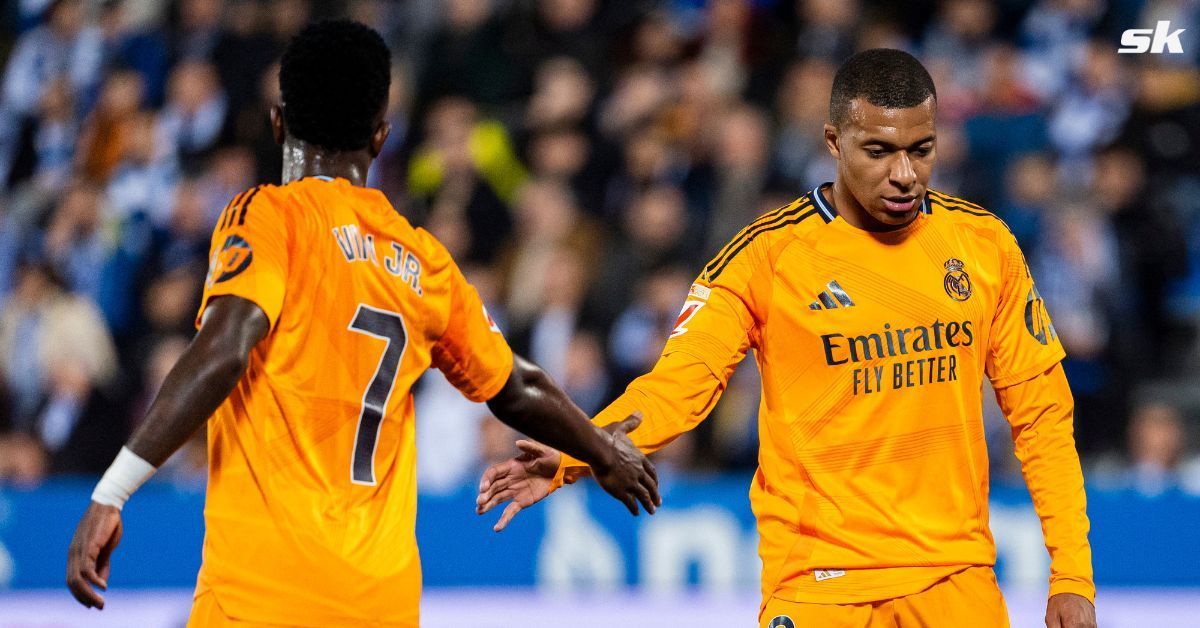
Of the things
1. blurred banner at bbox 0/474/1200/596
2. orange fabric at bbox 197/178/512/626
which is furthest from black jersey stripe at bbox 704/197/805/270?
blurred banner at bbox 0/474/1200/596

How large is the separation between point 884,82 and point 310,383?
1809 millimetres

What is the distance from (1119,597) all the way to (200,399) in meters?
5.58

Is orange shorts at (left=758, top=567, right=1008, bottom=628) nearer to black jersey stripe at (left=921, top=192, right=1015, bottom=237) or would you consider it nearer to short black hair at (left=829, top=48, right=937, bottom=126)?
black jersey stripe at (left=921, top=192, right=1015, bottom=237)

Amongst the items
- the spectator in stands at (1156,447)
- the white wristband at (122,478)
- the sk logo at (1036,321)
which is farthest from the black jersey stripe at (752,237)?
the spectator in stands at (1156,447)

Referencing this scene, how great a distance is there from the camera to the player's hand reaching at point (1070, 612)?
13.5 ft

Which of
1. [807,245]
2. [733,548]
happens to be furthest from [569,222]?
[807,245]

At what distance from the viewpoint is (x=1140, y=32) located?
10.4 m

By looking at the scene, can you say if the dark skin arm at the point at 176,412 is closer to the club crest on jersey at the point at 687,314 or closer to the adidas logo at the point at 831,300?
the club crest on jersey at the point at 687,314

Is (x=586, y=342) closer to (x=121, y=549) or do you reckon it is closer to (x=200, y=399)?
(x=121, y=549)

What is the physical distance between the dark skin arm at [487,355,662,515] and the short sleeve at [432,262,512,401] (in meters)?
0.05

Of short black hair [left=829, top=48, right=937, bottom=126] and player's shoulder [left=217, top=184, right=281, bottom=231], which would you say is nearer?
player's shoulder [left=217, top=184, right=281, bottom=231]

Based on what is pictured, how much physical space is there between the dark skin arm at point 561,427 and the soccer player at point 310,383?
30 cm

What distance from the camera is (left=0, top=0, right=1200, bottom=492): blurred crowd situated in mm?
9281

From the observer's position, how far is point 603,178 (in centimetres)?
1014
